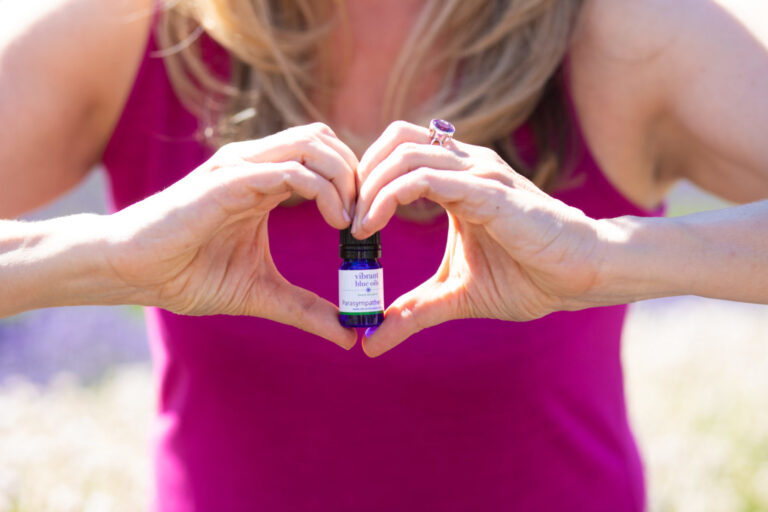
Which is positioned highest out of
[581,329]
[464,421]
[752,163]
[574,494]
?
[752,163]

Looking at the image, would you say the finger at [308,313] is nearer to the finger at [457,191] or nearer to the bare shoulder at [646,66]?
the finger at [457,191]

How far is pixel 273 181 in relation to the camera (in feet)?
3.71

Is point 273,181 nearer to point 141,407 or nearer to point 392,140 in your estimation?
point 392,140

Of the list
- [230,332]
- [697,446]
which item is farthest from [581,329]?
[697,446]

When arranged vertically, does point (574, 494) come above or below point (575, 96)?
below

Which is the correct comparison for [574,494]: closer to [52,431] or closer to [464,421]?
[464,421]

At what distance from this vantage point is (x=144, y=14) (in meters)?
1.70

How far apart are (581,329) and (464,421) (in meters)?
0.28

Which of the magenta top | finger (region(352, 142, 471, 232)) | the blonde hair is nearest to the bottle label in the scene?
finger (region(352, 142, 471, 232))

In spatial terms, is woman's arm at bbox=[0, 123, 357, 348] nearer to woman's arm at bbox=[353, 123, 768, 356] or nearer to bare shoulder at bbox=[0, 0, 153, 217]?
woman's arm at bbox=[353, 123, 768, 356]

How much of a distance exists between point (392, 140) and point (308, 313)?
291 millimetres

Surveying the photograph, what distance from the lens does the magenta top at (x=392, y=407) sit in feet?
5.17

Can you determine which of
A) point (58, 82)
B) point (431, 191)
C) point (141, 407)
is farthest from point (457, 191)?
point (141, 407)

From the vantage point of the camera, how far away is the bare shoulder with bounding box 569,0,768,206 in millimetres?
1515
